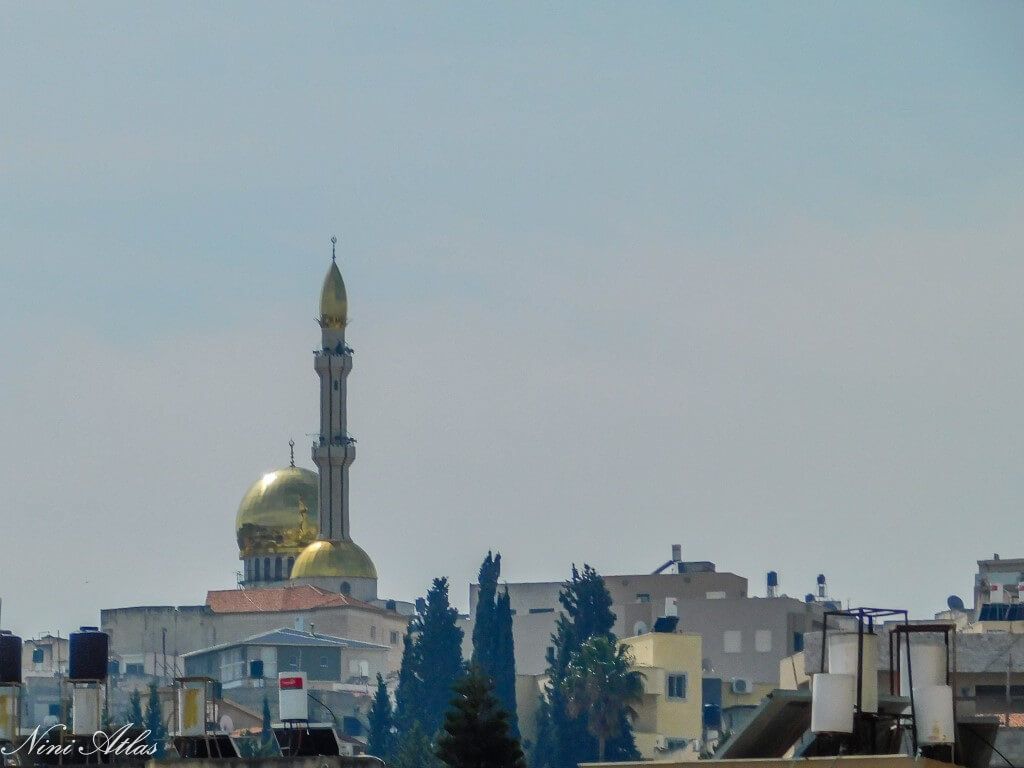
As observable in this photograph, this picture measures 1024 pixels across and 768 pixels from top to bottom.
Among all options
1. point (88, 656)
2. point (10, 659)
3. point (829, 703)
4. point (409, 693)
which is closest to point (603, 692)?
point (409, 693)

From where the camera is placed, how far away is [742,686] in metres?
99.4

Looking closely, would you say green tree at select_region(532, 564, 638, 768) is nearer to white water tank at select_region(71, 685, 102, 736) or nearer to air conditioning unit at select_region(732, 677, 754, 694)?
air conditioning unit at select_region(732, 677, 754, 694)

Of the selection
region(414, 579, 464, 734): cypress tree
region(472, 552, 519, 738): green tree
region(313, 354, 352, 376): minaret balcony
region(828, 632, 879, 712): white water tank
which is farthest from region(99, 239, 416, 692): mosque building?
region(828, 632, 879, 712): white water tank

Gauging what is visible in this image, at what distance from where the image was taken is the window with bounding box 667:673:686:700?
9956cm

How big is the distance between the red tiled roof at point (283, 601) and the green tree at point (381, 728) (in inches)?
999

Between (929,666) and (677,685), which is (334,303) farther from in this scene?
(929,666)

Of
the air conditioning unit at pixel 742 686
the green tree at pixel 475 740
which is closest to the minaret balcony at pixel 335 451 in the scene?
the air conditioning unit at pixel 742 686

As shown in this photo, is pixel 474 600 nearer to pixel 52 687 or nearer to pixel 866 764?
pixel 52 687

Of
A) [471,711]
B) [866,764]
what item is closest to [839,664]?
[866,764]

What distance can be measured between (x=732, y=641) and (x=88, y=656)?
69684mm

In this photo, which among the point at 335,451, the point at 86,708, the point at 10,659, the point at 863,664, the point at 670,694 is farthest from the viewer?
the point at 335,451

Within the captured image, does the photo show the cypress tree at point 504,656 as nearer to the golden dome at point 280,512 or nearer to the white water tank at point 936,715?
the golden dome at point 280,512

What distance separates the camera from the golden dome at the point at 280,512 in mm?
137625

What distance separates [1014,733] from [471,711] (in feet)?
57.1
